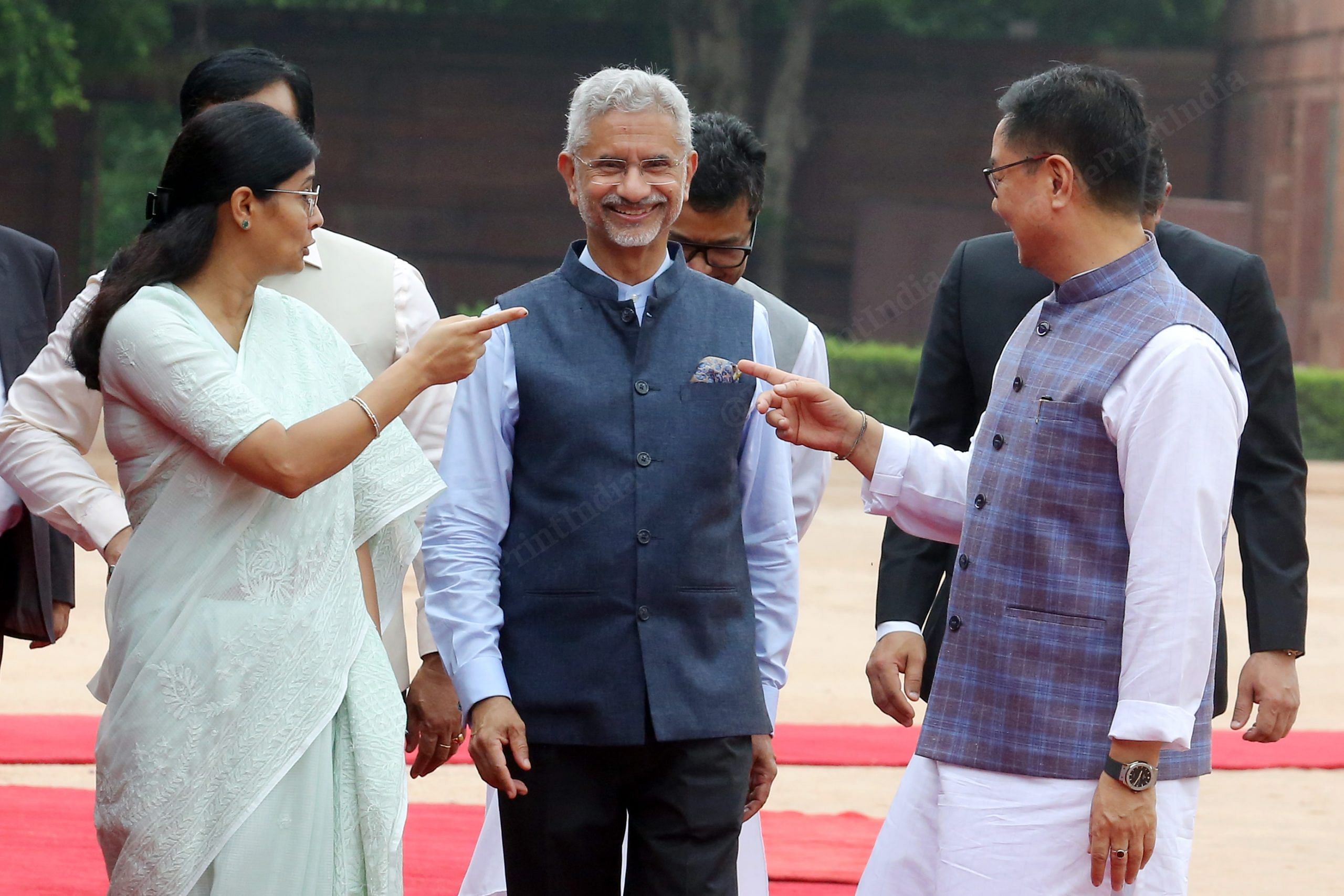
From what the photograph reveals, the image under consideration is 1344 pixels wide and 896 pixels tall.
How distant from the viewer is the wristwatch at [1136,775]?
2357 millimetres

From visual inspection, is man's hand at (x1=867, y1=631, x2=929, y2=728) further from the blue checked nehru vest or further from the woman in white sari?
the woman in white sari

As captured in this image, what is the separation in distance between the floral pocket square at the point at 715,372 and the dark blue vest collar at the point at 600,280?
131 millimetres

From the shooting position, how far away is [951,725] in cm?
263

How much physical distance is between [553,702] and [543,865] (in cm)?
25

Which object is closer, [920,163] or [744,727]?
[744,727]

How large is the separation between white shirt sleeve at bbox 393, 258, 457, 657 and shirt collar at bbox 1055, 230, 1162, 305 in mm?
1207

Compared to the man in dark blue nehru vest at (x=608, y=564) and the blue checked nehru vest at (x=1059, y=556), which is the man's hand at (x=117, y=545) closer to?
the man in dark blue nehru vest at (x=608, y=564)

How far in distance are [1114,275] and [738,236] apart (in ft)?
4.00

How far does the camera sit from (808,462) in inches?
147

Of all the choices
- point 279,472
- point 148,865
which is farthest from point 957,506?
point 148,865

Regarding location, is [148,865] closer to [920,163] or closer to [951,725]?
[951,725]

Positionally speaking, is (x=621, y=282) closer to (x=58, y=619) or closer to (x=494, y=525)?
(x=494, y=525)

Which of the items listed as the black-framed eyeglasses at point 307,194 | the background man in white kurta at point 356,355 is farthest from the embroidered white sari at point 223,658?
the background man in white kurta at point 356,355

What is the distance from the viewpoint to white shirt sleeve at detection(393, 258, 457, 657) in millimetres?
3279
